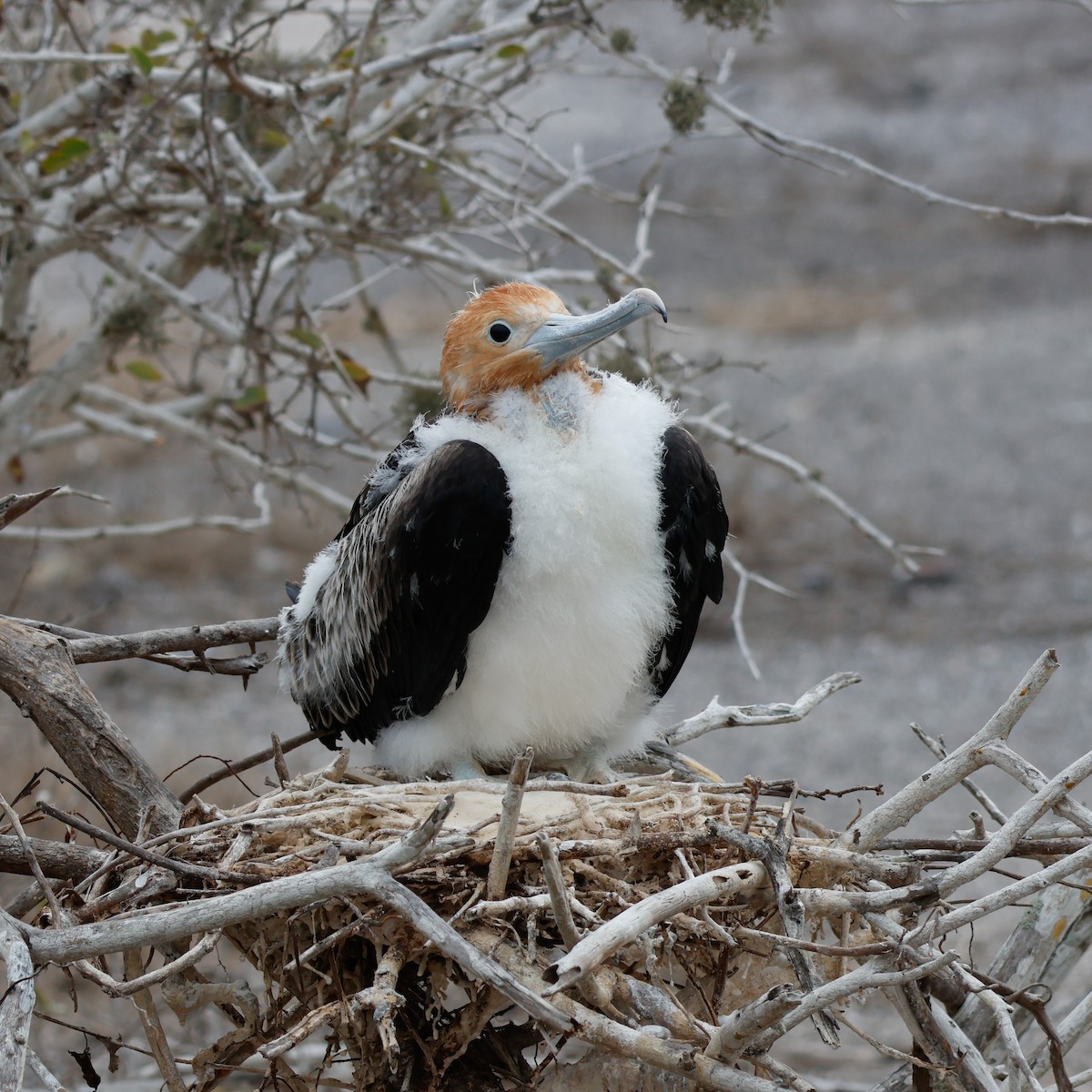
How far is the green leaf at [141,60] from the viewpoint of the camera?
2.94m

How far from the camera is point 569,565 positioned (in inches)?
94.3

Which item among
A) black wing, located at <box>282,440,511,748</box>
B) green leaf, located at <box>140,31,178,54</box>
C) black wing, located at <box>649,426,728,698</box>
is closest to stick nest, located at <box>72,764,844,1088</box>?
black wing, located at <box>282,440,511,748</box>

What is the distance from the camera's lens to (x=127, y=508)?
11.1m

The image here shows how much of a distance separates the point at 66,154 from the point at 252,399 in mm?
660

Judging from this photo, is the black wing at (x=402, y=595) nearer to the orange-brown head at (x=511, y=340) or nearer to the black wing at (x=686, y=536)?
the orange-brown head at (x=511, y=340)

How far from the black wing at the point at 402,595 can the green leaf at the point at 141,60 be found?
3.30 ft

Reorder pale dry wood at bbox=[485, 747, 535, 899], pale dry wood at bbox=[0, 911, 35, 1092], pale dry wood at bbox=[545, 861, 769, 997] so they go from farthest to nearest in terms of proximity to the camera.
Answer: pale dry wood at bbox=[485, 747, 535, 899] < pale dry wood at bbox=[545, 861, 769, 997] < pale dry wood at bbox=[0, 911, 35, 1092]

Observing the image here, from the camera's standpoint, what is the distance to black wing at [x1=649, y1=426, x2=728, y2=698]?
2506mm

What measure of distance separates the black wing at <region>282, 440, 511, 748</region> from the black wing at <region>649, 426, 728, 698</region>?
307 mm

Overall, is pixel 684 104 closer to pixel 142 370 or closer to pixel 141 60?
pixel 141 60

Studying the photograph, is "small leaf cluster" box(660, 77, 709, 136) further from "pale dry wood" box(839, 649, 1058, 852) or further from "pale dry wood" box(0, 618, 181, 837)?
"pale dry wood" box(0, 618, 181, 837)

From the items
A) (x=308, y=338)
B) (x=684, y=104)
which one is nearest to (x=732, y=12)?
(x=684, y=104)

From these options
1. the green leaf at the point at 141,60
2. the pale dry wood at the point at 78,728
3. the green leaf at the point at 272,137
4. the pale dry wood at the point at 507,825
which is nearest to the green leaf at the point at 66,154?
the green leaf at the point at 141,60

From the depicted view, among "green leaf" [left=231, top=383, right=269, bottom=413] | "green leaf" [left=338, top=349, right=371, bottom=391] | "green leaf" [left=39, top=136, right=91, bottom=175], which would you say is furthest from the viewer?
"green leaf" [left=231, top=383, right=269, bottom=413]
